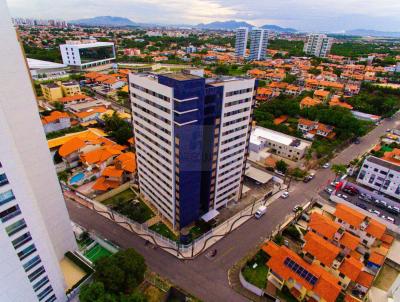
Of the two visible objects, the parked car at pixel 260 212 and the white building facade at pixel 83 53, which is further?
the white building facade at pixel 83 53

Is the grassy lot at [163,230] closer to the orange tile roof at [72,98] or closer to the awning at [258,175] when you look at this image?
the awning at [258,175]

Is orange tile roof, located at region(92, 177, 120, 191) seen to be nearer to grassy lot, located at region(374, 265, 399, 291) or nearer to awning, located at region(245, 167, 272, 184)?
awning, located at region(245, 167, 272, 184)

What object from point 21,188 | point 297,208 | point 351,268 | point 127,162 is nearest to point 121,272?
point 21,188

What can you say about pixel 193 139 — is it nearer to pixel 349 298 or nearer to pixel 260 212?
pixel 260 212

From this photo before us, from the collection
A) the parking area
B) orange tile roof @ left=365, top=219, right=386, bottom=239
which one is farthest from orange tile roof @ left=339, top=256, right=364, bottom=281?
the parking area

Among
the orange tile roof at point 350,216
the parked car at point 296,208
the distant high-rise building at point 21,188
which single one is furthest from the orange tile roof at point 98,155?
the orange tile roof at point 350,216

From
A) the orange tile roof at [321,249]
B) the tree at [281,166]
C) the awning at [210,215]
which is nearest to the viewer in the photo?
the orange tile roof at [321,249]

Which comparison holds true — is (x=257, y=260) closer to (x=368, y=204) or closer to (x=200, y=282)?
(x=200, y=282)
